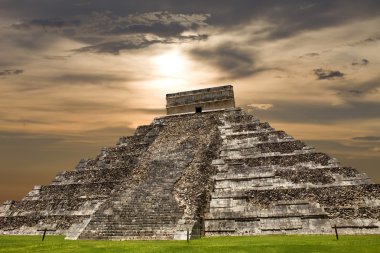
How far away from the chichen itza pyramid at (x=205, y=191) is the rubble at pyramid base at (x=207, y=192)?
54 millimetres

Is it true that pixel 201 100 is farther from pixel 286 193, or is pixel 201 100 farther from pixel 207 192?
pixel 286 193

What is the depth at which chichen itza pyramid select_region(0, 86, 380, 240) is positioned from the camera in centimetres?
1989

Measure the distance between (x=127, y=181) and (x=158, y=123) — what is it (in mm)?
9807

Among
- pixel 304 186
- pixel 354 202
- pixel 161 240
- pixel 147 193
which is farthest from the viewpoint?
pixel 147 193

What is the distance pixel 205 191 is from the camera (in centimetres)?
2227

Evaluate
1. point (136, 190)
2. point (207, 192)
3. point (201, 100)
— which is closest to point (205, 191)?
point (207, 192)

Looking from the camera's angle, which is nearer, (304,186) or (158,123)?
(304,186)

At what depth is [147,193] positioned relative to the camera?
22.9m

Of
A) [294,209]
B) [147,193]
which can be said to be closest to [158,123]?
[147,193]

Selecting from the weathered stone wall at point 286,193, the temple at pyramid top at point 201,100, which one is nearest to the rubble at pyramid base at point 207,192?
the weathered stone wall at point 286,193

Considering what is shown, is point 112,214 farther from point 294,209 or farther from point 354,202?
point 354,202

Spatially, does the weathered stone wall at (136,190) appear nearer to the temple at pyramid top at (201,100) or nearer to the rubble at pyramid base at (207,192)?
the rubble at pyramid base at (207,192)

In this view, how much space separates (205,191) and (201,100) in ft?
44.7

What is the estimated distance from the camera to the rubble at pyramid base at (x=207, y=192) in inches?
782
